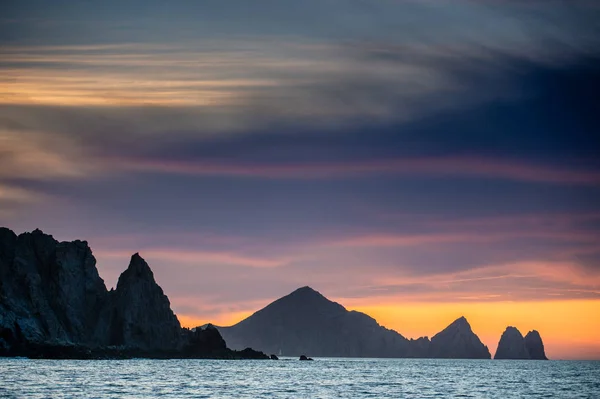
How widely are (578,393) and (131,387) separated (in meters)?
69.5

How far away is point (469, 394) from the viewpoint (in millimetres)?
122500

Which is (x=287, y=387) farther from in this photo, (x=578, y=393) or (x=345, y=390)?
(x=578, y=393)

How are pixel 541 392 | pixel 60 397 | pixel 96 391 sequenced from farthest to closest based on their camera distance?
1. pixel 541 392
2. pixel 96 391
3. pixel 60 397

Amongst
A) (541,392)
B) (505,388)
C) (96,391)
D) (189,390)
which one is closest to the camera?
(96,391)

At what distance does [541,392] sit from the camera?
132125 mm

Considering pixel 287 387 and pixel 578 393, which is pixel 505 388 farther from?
pixel 287 387

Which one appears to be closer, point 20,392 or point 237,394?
point 20,392

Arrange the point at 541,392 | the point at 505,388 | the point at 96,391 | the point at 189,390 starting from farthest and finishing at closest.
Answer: the point at 505,388, the point at 541,392, the point at 189,390, the point at 96,391

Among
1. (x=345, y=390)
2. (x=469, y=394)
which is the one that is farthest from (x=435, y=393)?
(x=345, y=390)

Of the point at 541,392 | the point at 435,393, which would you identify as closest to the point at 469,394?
the point at 435,393

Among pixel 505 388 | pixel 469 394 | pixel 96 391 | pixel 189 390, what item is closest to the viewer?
pixel 96 391

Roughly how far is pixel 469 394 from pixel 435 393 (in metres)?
5.07

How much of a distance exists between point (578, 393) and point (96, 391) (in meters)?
74.9

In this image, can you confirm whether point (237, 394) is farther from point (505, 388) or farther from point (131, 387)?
point (505, 388)
